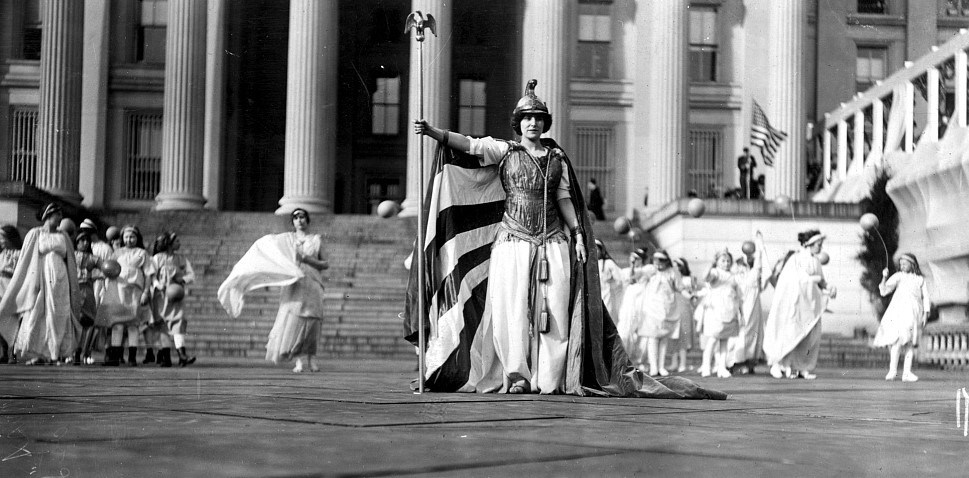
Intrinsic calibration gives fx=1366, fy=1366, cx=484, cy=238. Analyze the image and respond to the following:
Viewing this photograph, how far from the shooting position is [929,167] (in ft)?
84.0

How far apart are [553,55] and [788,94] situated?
6.04 meters

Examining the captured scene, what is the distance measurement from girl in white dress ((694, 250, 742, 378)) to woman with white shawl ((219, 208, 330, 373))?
5.33m

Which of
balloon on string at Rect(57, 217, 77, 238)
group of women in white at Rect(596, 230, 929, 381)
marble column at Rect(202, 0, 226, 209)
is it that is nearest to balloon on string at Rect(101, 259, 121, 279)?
balloon on string at Rect(57, 217, 77, 238)

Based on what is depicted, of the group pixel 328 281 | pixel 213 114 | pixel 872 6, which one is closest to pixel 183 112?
pixel 213 114

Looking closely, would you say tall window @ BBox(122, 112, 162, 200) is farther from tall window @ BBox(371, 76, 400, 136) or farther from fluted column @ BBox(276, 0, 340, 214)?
tall window @ BBox(371, 76, 400, 136)

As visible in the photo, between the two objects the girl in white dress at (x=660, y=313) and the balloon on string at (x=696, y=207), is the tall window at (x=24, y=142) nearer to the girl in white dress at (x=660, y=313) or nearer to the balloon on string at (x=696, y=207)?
the balloon on string at (x=696, y=207)

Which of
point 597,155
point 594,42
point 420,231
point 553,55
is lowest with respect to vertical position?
point 420,231

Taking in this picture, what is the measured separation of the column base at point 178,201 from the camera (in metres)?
34.4

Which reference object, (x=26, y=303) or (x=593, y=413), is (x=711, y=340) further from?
(x=593, y=413)

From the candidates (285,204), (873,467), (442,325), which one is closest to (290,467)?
(873,467)

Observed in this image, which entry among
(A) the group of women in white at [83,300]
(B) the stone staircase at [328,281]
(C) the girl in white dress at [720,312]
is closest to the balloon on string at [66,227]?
(A) the group of women in white at [83,300]

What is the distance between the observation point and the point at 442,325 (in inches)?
365

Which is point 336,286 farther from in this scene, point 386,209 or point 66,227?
point 66,227

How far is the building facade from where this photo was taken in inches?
1355
